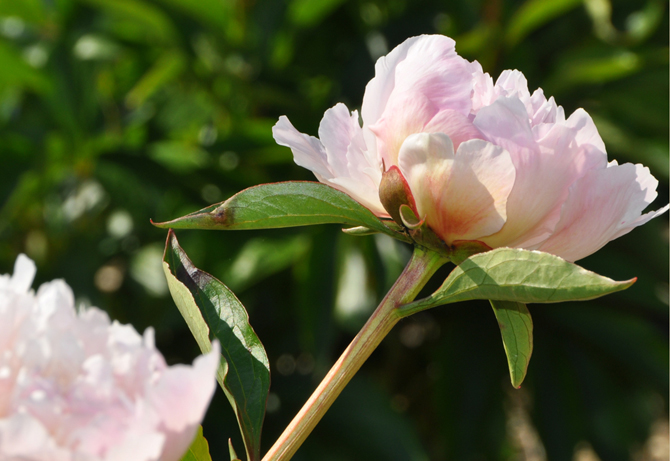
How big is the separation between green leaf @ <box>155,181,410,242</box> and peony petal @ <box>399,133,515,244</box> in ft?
0.07

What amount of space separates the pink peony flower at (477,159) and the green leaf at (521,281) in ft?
0.08

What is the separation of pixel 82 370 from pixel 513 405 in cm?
110

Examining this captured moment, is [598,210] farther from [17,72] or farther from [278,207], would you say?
[17,72]

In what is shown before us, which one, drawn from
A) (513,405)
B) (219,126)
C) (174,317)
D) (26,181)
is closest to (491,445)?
(513,405)

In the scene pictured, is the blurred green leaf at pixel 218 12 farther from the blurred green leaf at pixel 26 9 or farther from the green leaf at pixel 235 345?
the green leaf at pixel 235 345

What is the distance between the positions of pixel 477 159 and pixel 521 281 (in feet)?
0.13

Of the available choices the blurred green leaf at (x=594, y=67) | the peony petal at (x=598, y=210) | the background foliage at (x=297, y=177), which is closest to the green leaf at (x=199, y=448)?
the peony petal at (x=598, y=210)

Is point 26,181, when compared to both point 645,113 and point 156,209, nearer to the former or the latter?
point 156,209

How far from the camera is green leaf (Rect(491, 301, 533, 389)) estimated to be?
0.20 metres

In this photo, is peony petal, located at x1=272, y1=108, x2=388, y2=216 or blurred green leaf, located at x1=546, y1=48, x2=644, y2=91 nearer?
peony petal, located at x1=272, y1=108, x2=388, y2=216

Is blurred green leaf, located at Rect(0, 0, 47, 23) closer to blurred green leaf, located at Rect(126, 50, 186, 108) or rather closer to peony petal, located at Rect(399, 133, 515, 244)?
blurred green leaf, located at Rect(126, 50, 186, 108)

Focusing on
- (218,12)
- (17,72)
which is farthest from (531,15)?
(17,72)

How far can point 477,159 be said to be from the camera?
7.6 inches

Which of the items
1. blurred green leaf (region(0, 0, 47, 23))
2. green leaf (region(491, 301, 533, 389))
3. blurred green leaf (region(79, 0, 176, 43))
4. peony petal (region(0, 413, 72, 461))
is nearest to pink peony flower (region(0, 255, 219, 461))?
peony petal (region(0, 413, 72, 461))
